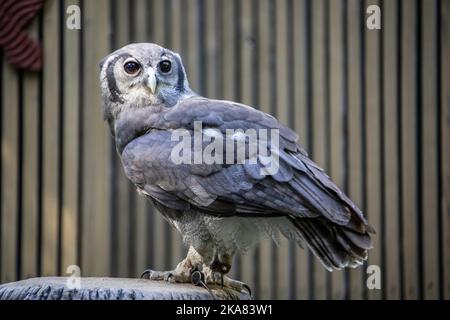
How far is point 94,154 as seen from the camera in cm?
539

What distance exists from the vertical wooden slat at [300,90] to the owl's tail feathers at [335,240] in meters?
1.97

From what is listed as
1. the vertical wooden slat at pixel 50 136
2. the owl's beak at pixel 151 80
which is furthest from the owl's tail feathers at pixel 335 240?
the vertical wooden slat at pixel 50 136

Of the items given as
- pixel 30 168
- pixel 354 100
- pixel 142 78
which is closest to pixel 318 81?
pixel 354 100

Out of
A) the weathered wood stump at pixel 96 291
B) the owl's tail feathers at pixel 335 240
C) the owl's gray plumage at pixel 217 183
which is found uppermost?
the owl's gray plumage at pixel 217 183

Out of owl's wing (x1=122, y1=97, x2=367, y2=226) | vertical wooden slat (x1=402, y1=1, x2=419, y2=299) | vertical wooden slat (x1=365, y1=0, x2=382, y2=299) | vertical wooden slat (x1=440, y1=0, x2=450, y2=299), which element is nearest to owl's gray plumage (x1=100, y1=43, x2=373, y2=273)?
owl's wing (x1=122, y1=97, x2=367, y2=226)

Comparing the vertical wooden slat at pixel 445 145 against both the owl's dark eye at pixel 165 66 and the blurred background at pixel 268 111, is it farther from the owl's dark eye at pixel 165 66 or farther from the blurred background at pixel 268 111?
the owl's dark eye at pixel 165 66

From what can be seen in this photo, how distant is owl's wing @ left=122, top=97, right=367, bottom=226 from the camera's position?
3.37m

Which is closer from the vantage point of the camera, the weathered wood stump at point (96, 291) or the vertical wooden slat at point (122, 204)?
the weathered wood stump at point (96, 291)

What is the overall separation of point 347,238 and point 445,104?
7.91 feet

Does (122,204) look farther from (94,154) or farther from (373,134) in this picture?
(373,134)

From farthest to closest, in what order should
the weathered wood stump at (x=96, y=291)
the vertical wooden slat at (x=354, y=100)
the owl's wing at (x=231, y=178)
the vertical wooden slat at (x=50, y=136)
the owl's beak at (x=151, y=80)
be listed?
the vertical wooden slat at (x=354, y=100) < the vertical wooden slat at (x=50, y=136) < the owl's beak at (x=151, y=80) < the owl's wing at (x=231, y=178) < the weathered wood stump at (x=96, y=291)

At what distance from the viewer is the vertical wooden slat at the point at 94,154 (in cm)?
535

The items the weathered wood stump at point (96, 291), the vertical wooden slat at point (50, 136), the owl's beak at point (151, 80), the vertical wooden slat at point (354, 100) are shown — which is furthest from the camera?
the vertical wooden slat at point (354, 100)

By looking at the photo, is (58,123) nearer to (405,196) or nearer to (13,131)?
(13,131)
